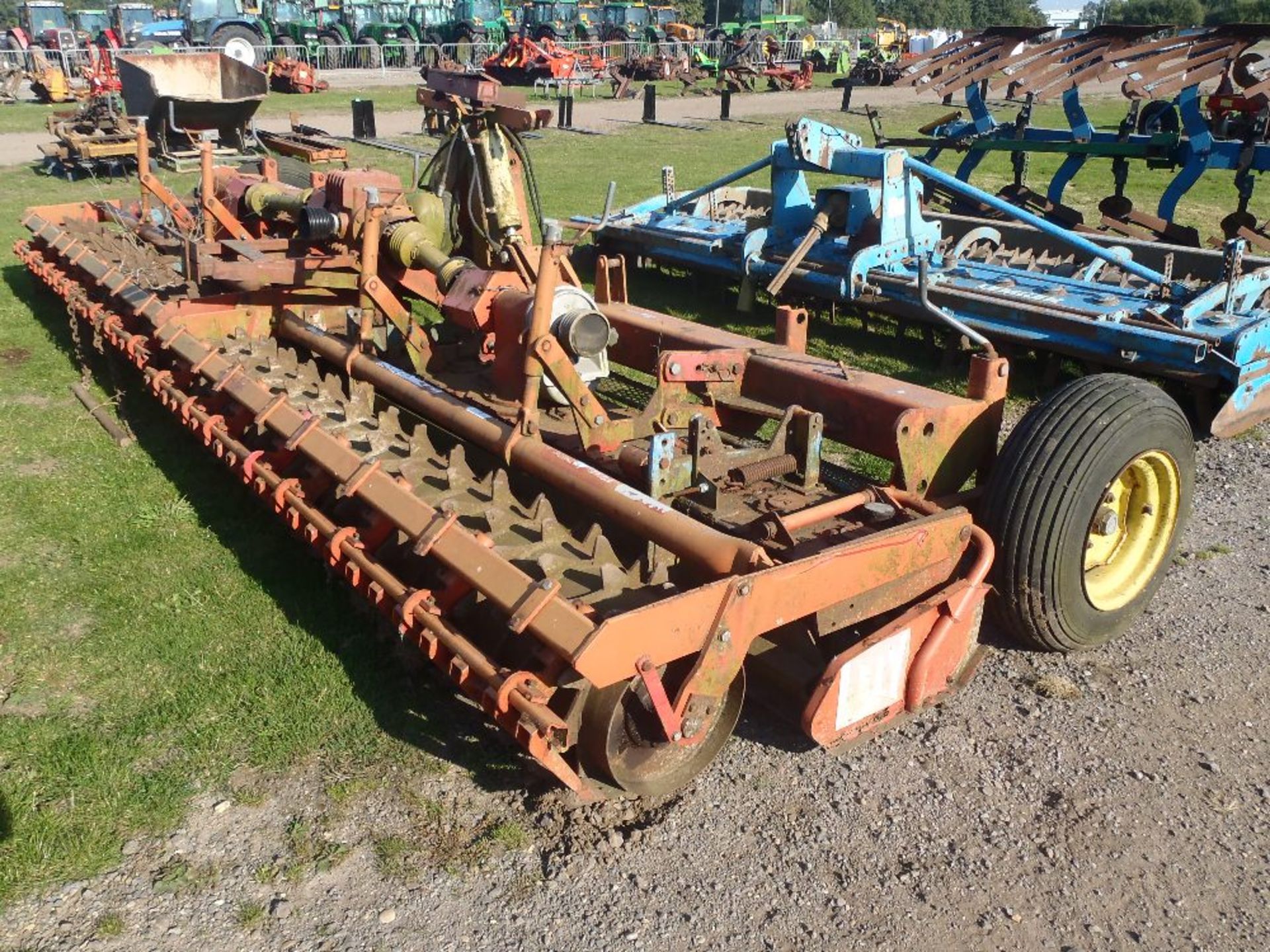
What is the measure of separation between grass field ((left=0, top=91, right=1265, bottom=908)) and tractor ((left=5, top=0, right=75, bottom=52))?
31.1m

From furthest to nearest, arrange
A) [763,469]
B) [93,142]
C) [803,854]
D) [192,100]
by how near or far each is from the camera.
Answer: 1. [93,142]
2. [192,100]
3. [763,469]
4. [803,854]

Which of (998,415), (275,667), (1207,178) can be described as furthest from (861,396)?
(1207,178)

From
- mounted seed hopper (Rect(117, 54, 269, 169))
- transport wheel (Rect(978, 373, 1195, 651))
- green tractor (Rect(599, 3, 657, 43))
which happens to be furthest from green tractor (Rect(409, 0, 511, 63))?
transport wheel (Rect(978, 373, 1195, 651))

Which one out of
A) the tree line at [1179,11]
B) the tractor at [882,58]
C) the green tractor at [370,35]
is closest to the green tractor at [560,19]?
the green tractor at [370,35]

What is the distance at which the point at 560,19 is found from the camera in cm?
4047

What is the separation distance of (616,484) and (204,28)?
30412 mm

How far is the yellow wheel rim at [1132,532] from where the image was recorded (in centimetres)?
411

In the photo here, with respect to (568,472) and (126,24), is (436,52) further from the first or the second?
(568,472)

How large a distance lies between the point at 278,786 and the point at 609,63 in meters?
32.5

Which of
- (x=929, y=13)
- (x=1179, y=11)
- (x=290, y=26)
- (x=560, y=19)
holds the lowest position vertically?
(x=290, y=26)

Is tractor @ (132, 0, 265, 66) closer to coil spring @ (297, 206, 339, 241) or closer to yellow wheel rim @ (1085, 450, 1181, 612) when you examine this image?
coil spring @ (297, 206, 339, 241)

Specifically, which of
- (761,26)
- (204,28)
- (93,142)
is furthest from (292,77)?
(761,26)

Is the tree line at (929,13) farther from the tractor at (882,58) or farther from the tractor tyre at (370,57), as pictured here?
the tractor tyre at (370,57)

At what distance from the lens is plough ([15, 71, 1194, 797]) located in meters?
3.07
